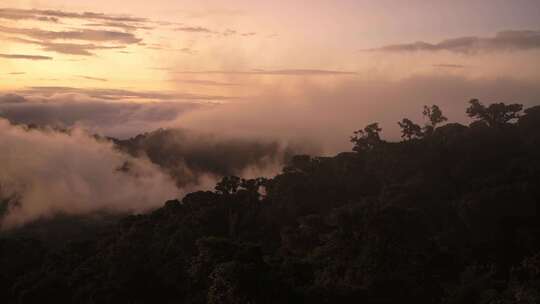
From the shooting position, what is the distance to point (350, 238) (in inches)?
1542

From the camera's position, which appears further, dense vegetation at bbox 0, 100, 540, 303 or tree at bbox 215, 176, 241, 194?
tree at bbox 215, 176, 241, 194

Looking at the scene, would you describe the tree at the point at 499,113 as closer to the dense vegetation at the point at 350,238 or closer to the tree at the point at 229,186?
the dense vegetation at the point at 350,238

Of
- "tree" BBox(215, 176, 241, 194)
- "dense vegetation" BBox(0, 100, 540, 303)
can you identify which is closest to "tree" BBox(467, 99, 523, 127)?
"dense vegetation" BBox(0, 100, 540, 303)

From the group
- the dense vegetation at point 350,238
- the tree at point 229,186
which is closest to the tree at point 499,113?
the dense vegetation at point 350,238

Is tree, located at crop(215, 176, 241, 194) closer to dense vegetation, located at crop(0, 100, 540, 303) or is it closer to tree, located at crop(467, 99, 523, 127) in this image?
dense vegetation, located at crop(0, 100, 540, 303)

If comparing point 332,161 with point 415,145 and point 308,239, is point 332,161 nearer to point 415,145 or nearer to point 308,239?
point 415,145

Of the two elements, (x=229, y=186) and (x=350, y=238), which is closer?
(x=350, y=238)

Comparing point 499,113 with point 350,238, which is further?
point 499,113

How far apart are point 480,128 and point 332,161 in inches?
842

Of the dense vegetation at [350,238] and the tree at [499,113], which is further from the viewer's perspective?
the tree at [499,113]

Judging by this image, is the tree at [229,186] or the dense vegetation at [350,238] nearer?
the dense vegetation at [350,238]

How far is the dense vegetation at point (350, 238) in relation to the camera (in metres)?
28.8

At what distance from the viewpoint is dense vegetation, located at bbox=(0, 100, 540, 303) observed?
28844 millimetres

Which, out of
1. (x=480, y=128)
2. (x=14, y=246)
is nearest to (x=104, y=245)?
(x=14, y=246)
